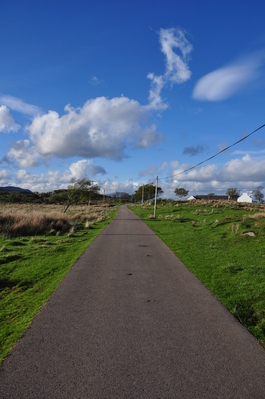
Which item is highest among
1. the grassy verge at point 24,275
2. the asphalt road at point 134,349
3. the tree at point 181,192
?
the tree at point 181,192

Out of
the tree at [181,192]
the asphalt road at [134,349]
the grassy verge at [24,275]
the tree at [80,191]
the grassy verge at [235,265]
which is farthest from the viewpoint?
the tree at [181,192]

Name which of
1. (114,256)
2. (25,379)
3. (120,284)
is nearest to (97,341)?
(25,379)

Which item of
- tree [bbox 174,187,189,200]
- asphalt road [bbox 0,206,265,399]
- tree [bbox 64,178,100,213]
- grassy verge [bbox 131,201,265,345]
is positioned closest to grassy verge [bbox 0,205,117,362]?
asphalt road [bbox 0,206,265,399]

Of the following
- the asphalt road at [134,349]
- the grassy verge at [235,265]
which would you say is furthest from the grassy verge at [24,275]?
the grassy verge at [235,265]

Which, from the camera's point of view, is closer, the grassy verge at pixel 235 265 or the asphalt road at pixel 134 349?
the asphalt road at pixel 134 349

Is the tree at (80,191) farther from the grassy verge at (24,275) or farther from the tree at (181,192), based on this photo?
the tree at (181,192)

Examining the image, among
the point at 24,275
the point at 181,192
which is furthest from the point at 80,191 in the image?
the point at 181,192

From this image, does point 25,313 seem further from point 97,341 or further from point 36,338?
point 97,341

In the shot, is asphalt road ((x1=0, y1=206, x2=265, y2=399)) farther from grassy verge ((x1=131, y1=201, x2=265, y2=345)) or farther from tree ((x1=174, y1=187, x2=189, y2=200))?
tree ((x1=174, y1=187, x2=189, y2=200))

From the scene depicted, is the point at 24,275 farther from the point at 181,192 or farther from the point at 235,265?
the point at 181,192

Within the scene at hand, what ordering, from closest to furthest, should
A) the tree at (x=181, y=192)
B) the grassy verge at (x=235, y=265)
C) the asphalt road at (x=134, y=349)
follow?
1. the asphalt road at (x=134, y=349)
2. the grassy verge at (x=235, y=265)
3. the tree at (x=181, y=192)

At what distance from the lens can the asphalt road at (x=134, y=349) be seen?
3271 millimetres

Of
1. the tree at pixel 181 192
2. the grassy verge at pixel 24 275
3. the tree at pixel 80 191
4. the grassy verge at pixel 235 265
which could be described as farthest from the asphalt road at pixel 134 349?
the tree at pixel 181 192

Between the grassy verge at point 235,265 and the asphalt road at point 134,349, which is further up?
the grassy verge at point 235,265
